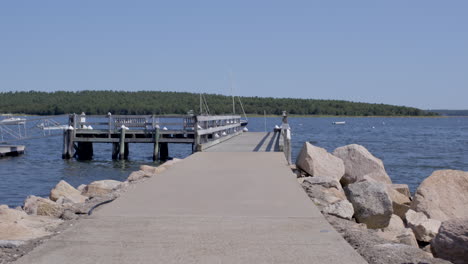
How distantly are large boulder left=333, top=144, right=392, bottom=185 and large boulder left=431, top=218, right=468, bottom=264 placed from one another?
26.0 ft

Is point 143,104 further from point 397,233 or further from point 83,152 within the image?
→ point 397,233

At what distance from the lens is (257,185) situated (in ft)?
33.0

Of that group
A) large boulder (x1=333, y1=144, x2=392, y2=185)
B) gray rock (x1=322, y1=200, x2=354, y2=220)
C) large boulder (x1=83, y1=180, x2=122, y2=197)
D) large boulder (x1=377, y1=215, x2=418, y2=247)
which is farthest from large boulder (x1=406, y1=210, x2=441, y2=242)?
large boulder (x1=83, y1=180, x2=122, y2=197)

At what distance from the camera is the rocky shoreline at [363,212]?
21.6 ft

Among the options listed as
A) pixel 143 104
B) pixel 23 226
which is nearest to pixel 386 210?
pixel 23 226

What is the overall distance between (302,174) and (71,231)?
8916 mm

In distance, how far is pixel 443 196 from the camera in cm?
1218

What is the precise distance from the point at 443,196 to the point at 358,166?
3819mm

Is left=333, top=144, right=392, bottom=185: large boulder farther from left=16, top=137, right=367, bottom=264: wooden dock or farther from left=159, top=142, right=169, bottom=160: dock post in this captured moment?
left=159, top=142, right=169, bottom=160: dock post

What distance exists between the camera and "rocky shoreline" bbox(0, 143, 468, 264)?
6594 millimetres

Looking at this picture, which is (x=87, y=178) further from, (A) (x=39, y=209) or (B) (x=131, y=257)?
(B) (x=131, y=257)

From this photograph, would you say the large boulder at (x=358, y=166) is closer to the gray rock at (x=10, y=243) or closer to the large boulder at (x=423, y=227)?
the large boulder at (x=423, y=227)

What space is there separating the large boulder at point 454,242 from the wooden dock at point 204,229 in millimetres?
1487

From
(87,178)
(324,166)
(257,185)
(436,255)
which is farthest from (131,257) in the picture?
(87,178)
